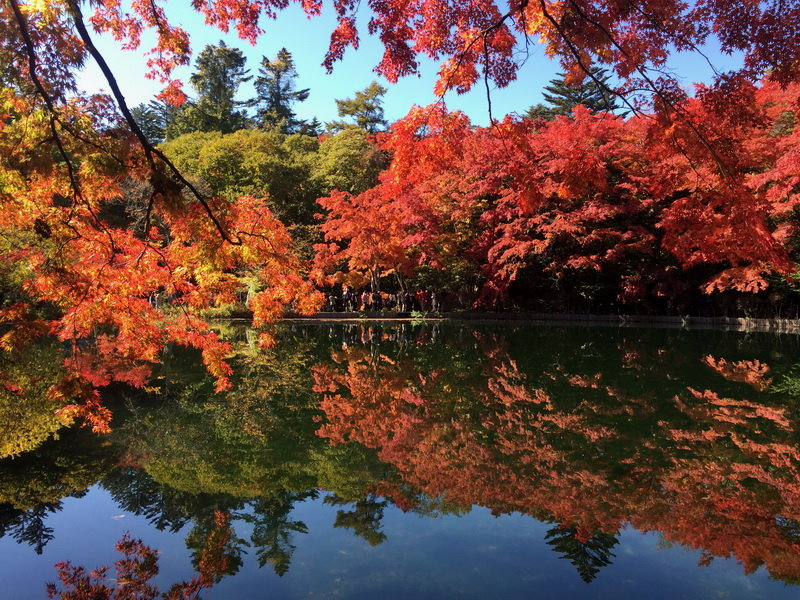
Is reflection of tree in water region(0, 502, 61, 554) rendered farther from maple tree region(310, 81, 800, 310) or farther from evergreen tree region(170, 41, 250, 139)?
evergreen tree region(170, 41, 250, 139)

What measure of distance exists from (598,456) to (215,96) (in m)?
31.4

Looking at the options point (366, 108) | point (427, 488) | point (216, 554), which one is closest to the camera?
point (216, 554)

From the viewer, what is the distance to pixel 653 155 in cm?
488

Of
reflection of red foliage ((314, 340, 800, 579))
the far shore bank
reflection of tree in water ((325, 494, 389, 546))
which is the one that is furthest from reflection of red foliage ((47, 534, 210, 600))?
the far shore bank

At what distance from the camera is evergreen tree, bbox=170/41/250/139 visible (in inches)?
1134

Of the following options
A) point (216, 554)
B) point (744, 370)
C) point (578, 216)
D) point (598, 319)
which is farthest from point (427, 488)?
point (598, 319)

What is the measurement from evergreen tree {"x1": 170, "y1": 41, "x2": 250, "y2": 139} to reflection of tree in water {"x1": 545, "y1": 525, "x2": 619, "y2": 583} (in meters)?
29.7

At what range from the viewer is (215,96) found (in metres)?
30.5

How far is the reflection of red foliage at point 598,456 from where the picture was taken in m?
3.01

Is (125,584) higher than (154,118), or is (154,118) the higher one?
(154,118)

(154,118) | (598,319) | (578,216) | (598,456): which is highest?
(154,118)

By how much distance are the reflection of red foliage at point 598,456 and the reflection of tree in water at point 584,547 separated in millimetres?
76

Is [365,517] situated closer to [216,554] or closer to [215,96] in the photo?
[216,554]

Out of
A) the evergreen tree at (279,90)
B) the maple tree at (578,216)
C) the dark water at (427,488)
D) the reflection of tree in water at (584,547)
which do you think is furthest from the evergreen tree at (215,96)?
the reflection of tree in water at (584,547)
